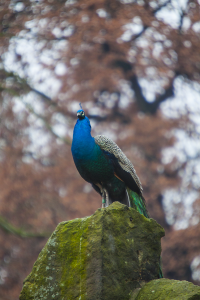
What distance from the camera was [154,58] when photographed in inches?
291

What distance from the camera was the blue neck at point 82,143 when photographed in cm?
339

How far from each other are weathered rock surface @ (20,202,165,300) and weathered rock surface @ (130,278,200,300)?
2.5 inches

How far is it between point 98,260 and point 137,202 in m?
1.14

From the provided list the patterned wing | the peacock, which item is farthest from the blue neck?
the patterned wing

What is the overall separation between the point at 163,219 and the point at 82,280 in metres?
4.41

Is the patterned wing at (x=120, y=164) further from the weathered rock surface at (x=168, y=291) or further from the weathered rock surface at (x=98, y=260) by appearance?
the weathered rock surface at (x=168, y=291)

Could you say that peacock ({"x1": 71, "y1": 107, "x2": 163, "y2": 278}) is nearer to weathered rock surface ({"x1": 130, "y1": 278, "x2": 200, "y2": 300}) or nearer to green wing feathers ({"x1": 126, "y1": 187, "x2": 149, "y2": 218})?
green wing feathers ({"x1": 126, "y1": 187, "x2": 149, "y2": 218})

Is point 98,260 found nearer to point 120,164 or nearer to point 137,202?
point 137,202

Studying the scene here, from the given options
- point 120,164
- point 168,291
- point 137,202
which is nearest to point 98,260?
point 168,291

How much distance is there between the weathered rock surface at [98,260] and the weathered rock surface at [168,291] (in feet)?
0.20

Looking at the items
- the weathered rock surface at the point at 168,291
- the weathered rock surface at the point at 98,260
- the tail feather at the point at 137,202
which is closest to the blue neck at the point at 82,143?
the tail feather at the point at 137,202

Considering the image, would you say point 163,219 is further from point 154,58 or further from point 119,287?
point 119,287

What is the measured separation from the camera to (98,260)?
8.07ft

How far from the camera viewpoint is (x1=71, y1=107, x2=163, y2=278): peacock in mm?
3410
